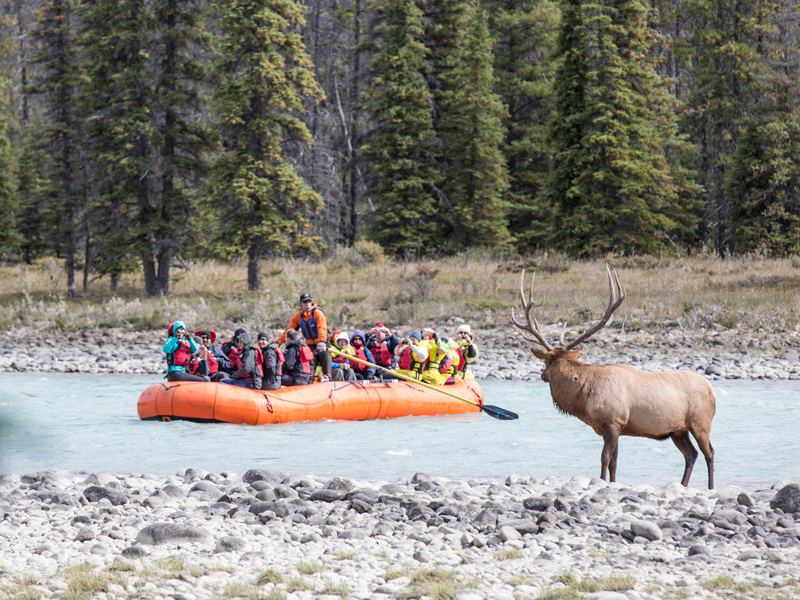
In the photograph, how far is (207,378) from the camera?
1279cm

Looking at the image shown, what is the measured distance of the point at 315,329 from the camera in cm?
1364

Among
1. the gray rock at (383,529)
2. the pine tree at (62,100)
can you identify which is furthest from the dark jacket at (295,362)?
the pine tree at (62,100)

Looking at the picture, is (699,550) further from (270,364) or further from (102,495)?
(270,364)

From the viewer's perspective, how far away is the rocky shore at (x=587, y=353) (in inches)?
634

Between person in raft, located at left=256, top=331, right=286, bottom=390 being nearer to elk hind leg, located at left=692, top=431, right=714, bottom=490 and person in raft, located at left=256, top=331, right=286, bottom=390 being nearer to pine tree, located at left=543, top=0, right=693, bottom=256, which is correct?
elk hind leg, located at left=692, top=431, right=714, bottom=490

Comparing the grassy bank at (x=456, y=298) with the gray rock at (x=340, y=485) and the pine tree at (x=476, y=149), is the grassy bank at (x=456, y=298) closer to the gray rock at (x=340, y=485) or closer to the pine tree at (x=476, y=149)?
the pine tree at (x=476, y=149)

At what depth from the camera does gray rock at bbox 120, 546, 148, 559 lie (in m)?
5.34

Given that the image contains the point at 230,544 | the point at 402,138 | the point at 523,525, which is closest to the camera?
the point at 230,544

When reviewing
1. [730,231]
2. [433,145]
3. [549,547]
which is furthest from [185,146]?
[549,547]

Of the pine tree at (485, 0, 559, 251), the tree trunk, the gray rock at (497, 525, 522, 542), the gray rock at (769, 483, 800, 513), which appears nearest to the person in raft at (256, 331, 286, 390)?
the gray rock at (497, 525, 522, 542)

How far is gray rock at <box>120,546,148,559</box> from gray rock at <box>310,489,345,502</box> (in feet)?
6.40

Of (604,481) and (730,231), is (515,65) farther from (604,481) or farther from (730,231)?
(604,481)

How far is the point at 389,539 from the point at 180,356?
24.4ft

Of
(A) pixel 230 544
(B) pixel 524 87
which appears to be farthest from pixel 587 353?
(B) pixel 524 87
